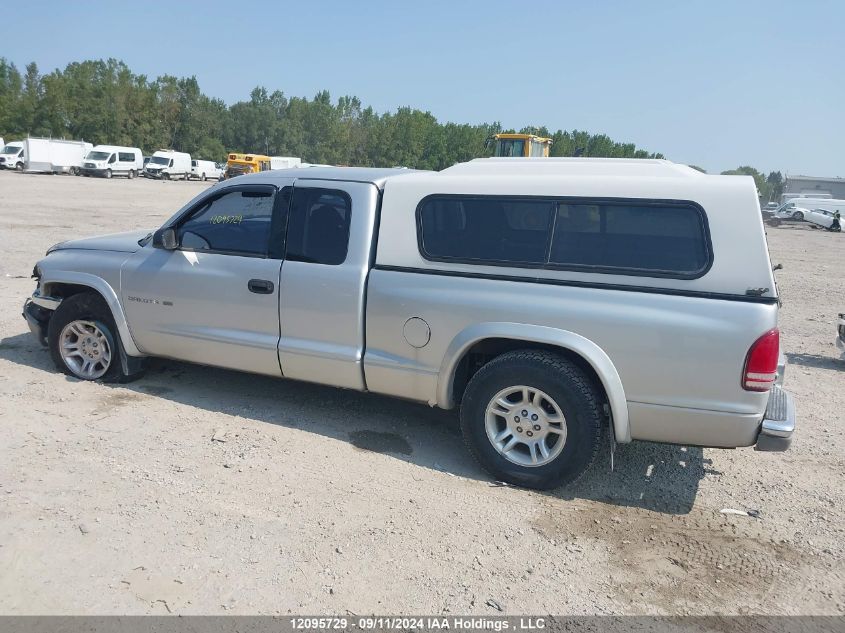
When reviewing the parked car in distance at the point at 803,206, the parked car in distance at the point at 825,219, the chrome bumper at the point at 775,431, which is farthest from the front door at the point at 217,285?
the parked car in distance at the point at 803,206

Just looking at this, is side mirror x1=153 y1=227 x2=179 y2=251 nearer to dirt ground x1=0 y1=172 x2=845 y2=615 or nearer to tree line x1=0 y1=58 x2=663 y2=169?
dirt ground x1=0 y1=172 x2=845 y2=615

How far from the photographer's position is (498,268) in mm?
4395

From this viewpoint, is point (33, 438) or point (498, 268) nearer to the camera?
point (498, 268)

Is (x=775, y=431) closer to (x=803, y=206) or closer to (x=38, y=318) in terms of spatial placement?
(x=38, y=318)

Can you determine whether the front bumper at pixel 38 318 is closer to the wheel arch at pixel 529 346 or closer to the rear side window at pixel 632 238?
the wheel arch at pixel 529 346

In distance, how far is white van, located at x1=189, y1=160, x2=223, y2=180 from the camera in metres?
60.4

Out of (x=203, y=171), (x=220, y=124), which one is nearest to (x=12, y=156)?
(x=203, y=171)

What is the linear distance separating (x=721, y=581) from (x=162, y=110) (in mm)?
90806

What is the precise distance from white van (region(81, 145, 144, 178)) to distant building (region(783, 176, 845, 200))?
190 feet

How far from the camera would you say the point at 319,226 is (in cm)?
497

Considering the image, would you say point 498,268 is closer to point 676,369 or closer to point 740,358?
point 676,369

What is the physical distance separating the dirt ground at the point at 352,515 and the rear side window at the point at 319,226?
1328mm

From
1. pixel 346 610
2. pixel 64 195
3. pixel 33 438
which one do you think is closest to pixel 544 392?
pixel 346 610

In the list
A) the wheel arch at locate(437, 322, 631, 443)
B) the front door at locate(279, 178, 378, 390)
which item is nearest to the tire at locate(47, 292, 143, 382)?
the front door at locate(279, 178, 378, 390)
